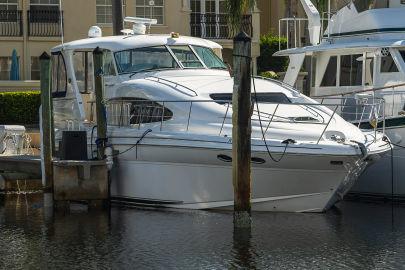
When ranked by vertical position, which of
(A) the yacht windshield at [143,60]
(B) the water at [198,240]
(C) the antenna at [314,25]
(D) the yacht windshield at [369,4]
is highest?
(D) the yacht windshield at [369,4]

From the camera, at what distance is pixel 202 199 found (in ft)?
62.8

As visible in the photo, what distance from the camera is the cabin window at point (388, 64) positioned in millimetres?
21203

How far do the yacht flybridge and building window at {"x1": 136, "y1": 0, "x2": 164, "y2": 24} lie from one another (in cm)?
1885

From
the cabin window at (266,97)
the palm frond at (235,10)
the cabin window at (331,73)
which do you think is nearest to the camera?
the cabin window at (266,97)

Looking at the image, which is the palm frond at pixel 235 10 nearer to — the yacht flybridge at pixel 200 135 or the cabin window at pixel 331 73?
the cabin window at pixel 331 73

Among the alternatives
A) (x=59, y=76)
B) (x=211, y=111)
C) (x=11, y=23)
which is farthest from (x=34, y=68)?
(x=211, y=111)

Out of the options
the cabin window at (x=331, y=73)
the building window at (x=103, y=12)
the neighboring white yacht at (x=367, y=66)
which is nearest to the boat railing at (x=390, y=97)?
the neighboring white yacht at (x=367, y=66)

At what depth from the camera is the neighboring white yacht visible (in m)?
20.5

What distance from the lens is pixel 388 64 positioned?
21.3 m

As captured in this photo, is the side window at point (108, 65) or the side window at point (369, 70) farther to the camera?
the side window at point (369, 70)

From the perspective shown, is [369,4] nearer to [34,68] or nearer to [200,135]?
[200,135]

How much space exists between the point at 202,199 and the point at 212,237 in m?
2.03

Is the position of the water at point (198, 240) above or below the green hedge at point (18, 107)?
below

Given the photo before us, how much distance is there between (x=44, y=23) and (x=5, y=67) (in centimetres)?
236
